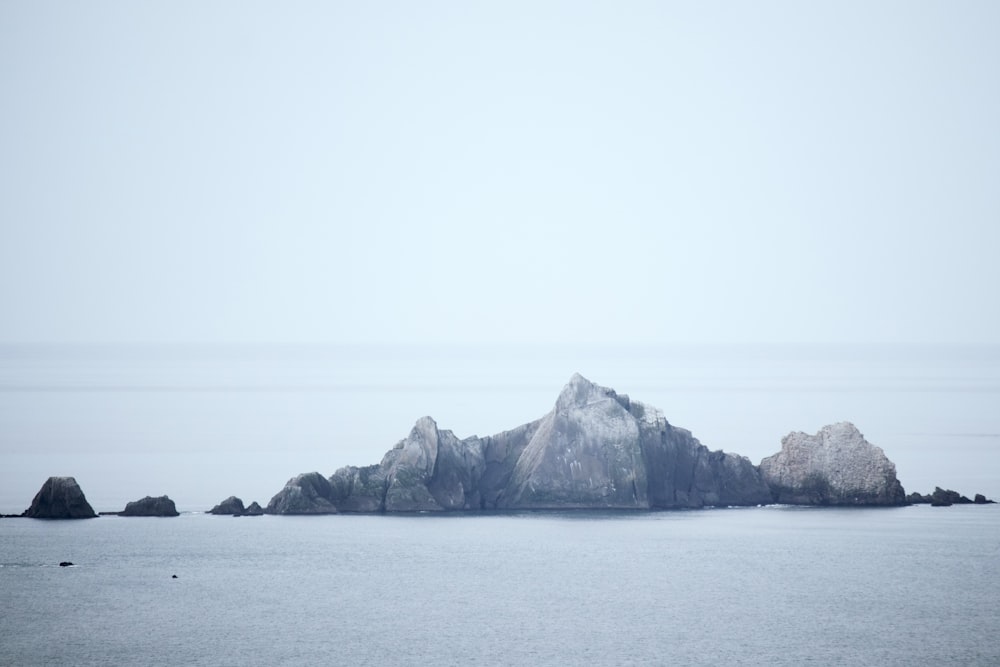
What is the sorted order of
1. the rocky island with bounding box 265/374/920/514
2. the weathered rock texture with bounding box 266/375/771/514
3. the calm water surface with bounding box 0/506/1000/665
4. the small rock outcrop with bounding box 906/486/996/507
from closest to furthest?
the calm water surface with bounding box 0/506/1000/665 → the weathered rock texture with bounding box 266/375/771/514 → the rocky island with bounding box 265/374/920/514 → the small rock outcrop with bounding box 906/486/996/507

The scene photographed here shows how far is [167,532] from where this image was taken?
91.9 m

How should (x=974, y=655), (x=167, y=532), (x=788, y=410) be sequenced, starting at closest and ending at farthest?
1. (x=974, y=655)
2. (x=167, y=532)
3. (x=788, y=410)

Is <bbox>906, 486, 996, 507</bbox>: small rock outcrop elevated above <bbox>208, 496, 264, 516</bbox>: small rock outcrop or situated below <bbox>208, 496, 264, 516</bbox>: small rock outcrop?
above

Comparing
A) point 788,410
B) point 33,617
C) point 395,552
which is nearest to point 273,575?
point 395,552

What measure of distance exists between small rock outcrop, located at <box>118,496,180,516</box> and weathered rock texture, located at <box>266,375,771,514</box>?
293 inches

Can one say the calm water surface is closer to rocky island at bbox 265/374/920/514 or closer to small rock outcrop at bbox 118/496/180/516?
rocky island at bbox 265/374/920/514

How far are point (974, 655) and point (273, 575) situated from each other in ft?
129

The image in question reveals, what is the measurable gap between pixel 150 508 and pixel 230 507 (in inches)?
226

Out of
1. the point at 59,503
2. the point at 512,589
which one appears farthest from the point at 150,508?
the point at 512,589

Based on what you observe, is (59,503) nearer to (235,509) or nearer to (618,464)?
(235,509)

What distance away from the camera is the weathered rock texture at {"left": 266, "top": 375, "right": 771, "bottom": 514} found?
99000 millimetres

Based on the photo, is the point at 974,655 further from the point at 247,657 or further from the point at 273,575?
the point at 273,575

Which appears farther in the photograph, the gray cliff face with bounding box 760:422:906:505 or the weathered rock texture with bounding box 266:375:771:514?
the gray cliff face with bounding box 760:422:906:505

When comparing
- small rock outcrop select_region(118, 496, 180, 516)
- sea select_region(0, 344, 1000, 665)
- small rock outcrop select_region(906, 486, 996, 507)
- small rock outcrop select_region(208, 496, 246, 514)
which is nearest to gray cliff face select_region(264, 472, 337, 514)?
sea select_region(0, 344, 1000, 665)
